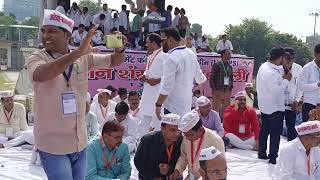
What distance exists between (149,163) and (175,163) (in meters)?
0.24

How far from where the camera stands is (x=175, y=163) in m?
4.69

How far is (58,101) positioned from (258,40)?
58.4m

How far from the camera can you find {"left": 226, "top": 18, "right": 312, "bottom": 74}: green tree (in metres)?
56.2

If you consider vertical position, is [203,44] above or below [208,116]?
above

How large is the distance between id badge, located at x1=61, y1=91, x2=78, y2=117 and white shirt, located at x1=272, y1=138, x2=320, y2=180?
2.58 metres

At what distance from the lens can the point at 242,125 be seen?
296 inches

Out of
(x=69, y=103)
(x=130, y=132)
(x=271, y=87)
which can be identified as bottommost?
(x=130, y=132)

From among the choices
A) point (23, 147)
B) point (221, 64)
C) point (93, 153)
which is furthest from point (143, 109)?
point (221, 64)

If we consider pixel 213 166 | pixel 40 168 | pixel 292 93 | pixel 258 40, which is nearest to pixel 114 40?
pixel 213 166

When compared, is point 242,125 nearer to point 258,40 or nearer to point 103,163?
point 103,163

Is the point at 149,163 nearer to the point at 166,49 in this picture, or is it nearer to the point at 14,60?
the point at 166,49

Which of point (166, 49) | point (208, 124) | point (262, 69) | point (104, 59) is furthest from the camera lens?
point (208, 124)

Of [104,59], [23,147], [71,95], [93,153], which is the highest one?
[104,59]

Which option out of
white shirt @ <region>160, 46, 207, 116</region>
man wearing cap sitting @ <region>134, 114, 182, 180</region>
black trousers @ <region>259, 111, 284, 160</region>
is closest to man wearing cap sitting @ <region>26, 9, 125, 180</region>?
man wearing cap sitting @ <region>134, 114, 182, 180</region>
